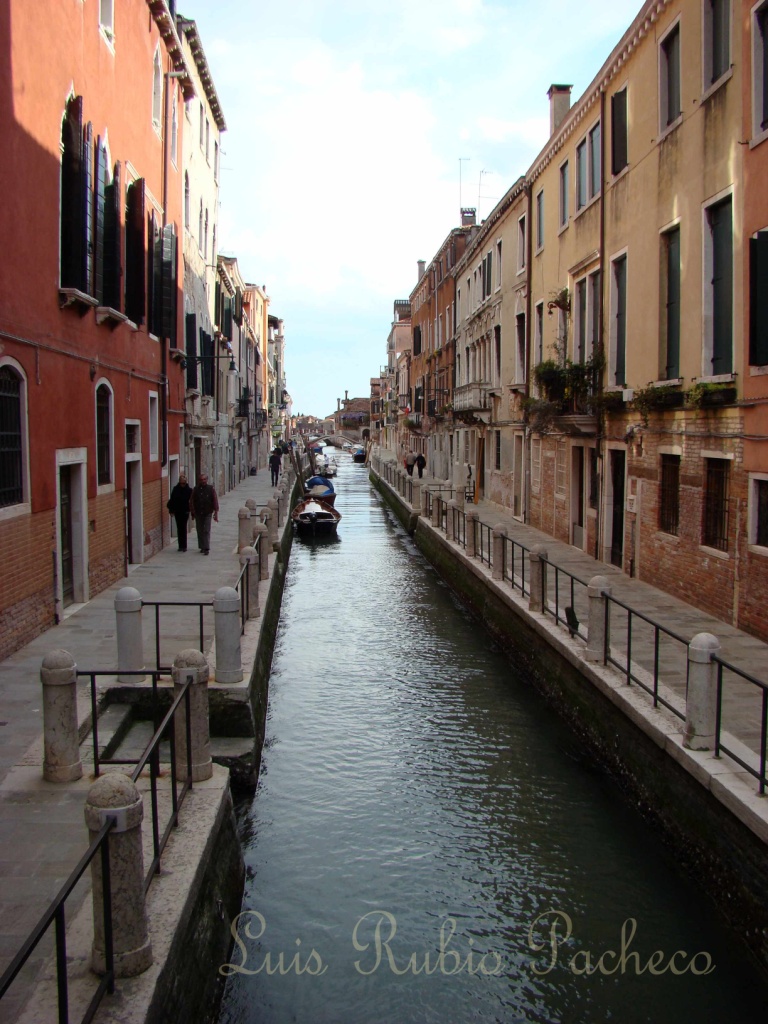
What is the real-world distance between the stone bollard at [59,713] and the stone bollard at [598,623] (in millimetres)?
4699

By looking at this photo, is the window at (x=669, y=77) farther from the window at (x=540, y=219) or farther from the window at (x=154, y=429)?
the window at (x=154, y=429)

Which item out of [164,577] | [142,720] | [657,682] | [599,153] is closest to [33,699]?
[142,720]

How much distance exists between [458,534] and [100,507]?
9.04 meters

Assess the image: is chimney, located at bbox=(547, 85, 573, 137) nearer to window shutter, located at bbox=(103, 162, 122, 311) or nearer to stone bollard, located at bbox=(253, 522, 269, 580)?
window shutter, located at bbox=(103, 162, 122, 311)

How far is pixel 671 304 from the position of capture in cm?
1217

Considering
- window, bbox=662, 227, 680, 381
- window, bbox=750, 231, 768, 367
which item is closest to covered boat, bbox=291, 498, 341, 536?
window, bbox=662, 227, 680, 381

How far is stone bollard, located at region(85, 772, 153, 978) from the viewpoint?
3459mm

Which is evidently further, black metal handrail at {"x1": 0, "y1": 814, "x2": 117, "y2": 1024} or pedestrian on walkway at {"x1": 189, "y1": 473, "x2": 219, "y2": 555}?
pedestrian on walkway at {"x1": 189, "y1": 473, "x2": 219, "y2": 555}

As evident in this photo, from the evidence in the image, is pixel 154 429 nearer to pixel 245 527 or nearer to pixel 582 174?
pixel 245 527

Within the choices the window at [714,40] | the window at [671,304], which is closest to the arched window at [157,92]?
the window at [671,304]

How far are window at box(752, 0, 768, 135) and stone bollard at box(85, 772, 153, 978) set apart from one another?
8878 millimetres

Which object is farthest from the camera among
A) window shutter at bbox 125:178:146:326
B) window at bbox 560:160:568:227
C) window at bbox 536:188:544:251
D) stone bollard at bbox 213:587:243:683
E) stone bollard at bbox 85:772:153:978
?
window at bbox 536:188:544:251

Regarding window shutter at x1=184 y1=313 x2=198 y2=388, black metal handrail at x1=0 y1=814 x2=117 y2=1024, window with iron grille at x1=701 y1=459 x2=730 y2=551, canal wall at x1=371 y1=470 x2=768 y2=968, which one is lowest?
canal wall at x1=371 y1=470 x2=768 y2=968

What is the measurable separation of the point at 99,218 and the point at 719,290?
7533 millimetres
